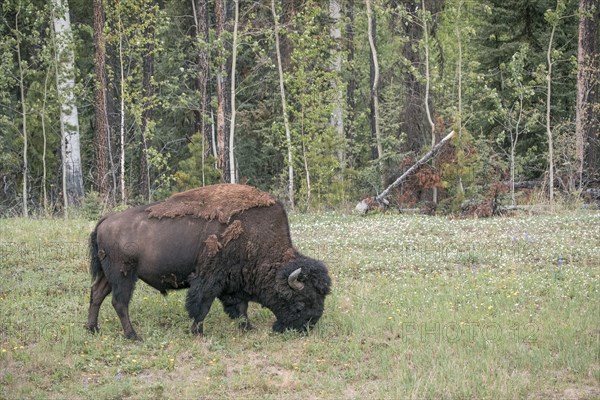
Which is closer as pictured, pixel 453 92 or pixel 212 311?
pixel 212 311

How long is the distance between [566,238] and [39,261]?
10231 mm

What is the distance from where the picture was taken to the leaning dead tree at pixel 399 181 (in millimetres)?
21906

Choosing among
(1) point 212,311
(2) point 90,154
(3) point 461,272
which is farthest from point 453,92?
(1) point 212,311

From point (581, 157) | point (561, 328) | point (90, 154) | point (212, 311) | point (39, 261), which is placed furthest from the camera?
point (90, 154)

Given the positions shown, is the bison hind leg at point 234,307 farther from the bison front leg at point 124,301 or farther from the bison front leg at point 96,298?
the bison front leg at point 96,298

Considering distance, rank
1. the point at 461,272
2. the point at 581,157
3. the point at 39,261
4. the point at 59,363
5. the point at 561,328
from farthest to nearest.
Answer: the point at 581,157, the point at 39,261, the point at 461,272, the point at 561,328, the point at 59,363

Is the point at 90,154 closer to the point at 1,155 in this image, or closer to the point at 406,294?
the point at 1,155

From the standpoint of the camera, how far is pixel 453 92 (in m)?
32.4

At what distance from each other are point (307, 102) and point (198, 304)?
52.6 ft

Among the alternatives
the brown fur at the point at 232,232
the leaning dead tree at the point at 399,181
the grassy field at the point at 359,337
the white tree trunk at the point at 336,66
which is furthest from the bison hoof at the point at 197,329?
the white tree trunk at the point at 336,66

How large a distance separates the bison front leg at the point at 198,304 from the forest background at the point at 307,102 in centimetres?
1083

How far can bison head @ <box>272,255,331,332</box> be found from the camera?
10977 millimetres

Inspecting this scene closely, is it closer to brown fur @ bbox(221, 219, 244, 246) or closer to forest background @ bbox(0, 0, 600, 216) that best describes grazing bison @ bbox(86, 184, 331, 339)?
brown fur @ bbox(221, 219, 244, 246)

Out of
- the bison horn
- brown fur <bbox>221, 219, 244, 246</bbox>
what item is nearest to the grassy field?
the bison horn
